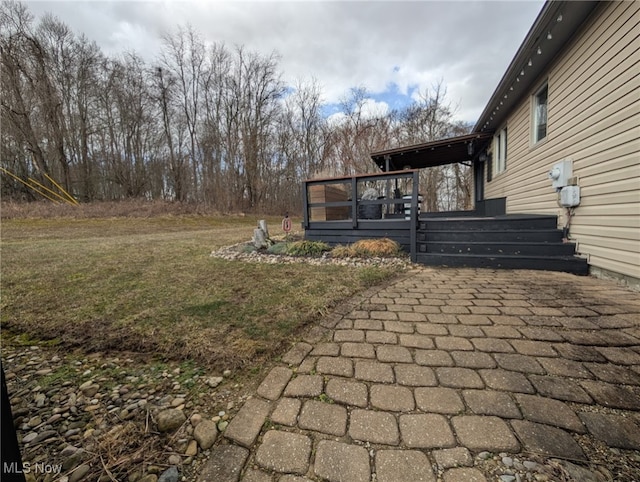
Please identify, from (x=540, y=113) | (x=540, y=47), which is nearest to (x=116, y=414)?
(x=540, y=47)

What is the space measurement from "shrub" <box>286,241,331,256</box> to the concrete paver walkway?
2795 millimetres

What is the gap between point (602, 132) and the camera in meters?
3.16

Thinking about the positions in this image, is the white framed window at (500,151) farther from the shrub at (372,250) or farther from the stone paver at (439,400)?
the stone paver at (439,400)

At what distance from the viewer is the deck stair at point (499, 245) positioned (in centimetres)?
357

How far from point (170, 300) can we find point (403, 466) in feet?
8.14

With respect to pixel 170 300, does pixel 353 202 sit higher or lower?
higher

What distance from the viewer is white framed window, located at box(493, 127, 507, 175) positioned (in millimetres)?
6770

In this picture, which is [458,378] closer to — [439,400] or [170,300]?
[439,400]

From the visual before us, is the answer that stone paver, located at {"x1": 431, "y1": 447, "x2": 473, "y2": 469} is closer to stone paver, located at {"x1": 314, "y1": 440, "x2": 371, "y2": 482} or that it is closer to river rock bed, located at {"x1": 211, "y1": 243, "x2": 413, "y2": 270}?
stone paver, located at {"x1": 314, "y1": 440, "x2": 371, "y2": 482}

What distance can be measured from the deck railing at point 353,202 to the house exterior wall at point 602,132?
2.12m

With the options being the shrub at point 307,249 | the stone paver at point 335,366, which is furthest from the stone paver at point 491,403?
the shrub at point 307,249

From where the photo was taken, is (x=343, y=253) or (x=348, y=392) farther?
(x=343, y=253)

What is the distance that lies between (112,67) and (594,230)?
22344 mm

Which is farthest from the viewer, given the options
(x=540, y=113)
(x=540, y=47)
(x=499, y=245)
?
→ (x=540, y=113)
